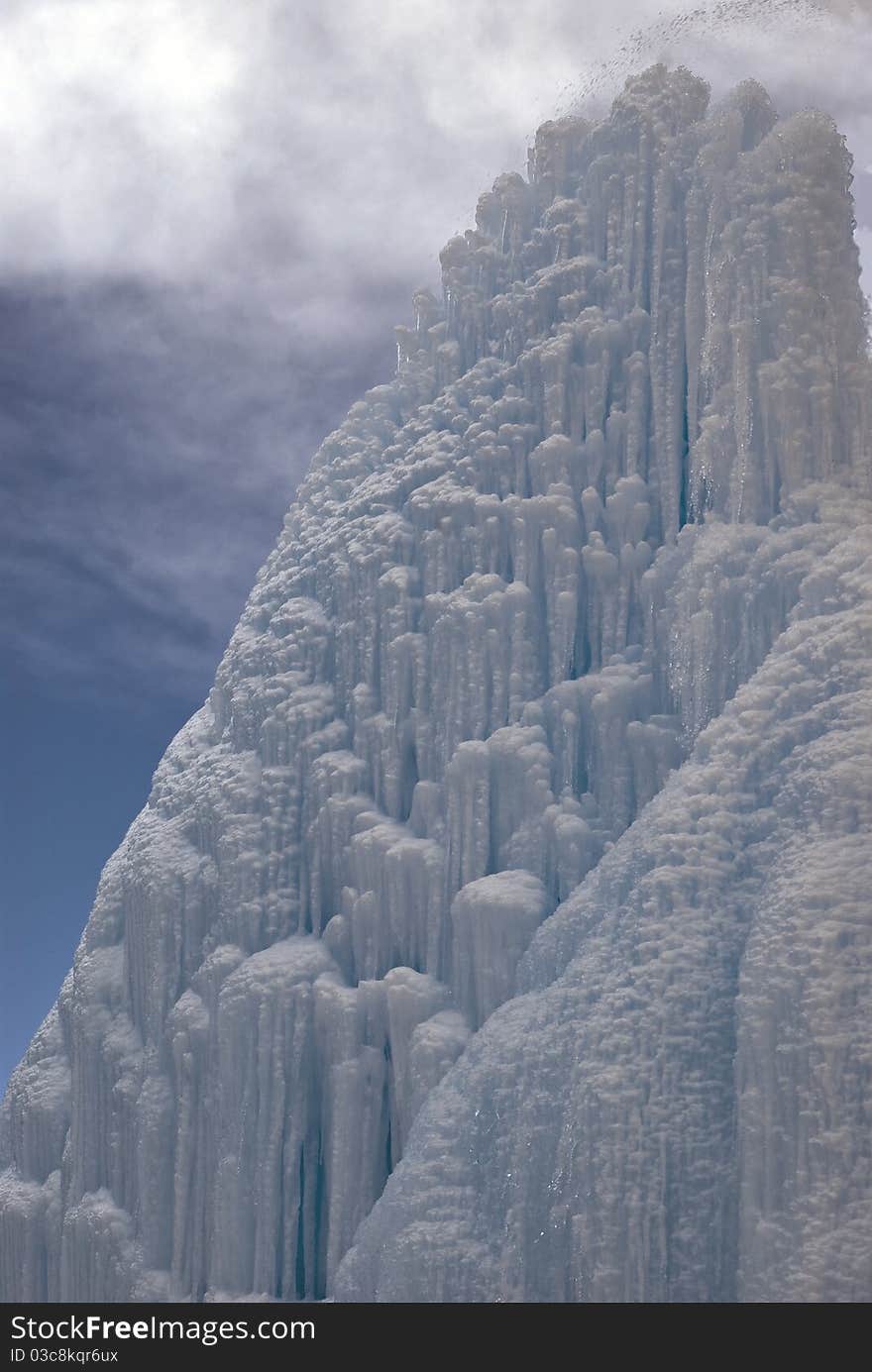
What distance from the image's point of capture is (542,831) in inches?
429

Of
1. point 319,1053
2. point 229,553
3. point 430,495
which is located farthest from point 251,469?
point 319,1053

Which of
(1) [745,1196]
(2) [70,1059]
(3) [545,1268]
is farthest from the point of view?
(2) [70,1059]

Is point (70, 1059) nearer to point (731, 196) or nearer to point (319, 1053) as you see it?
point (319, 1053)

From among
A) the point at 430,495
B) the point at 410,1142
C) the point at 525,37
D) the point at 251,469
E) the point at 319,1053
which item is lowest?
the point at 410,1142

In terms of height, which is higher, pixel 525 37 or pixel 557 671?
pixel 525 37

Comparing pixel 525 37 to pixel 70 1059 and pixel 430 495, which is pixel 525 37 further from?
pixel 70 1059

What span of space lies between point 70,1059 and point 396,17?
33.9 feet

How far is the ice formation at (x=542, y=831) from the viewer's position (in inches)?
348

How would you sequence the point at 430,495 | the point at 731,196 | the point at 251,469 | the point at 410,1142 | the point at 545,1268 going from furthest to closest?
the point at 251,469 < the point at 430,495 < the point at 731,196 < the point at 410,1142 < the point at 545,1268

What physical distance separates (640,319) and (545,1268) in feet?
24.6

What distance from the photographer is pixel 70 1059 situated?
13430 mm

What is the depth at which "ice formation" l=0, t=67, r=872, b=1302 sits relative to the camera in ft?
29.0

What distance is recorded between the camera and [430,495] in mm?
12422

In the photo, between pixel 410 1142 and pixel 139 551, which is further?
pixel 139 551
